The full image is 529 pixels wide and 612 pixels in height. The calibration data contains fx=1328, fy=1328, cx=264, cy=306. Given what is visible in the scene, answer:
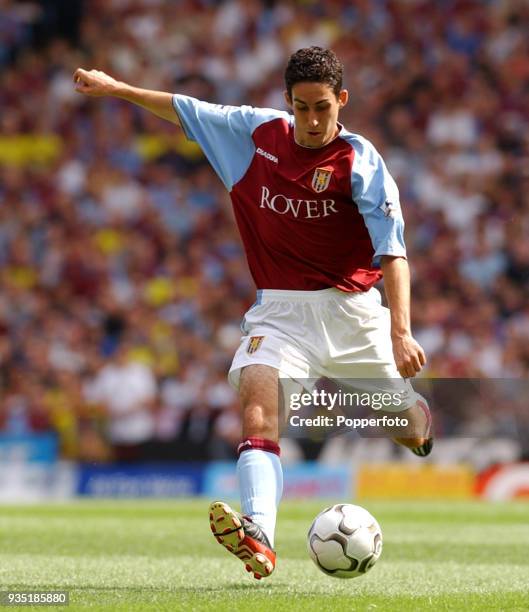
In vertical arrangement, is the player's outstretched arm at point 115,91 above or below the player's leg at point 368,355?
above

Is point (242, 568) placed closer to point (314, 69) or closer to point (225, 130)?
point (225, 130)

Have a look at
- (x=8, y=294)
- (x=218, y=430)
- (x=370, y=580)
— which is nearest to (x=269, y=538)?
(x=370, y=580)

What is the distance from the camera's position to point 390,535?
9.71 m

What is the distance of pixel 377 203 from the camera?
6.00 meters

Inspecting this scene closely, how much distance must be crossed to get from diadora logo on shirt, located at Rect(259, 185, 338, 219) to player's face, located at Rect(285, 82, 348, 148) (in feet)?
0.88

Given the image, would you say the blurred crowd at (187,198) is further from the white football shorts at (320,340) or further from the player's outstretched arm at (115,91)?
the player's outstretched arm at (115,91)

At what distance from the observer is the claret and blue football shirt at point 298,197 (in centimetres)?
609

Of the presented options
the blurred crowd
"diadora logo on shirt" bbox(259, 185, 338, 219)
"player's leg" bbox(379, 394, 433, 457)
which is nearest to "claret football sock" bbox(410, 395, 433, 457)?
"player's leg" bbox(379, 394, 433, 457)

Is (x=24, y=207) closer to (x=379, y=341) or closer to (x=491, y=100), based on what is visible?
(x=491, y=100)

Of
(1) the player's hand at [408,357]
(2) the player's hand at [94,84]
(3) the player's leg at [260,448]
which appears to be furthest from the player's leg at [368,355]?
(2) the player's hand at [94,84]

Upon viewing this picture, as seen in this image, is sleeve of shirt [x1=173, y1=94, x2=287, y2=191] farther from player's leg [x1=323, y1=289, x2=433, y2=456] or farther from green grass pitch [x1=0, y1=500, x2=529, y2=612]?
green grass pitch [x1=0, y1=500, x2=529, y2=612]

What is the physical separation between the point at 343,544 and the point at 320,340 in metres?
1.00

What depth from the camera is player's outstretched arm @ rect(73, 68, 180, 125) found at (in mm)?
6301

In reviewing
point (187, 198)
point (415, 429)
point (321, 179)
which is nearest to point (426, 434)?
point (415, 429)
